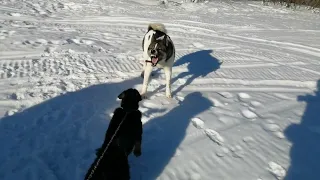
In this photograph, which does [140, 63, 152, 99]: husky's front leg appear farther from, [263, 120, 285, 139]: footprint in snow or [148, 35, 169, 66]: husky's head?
[263, 120, 285, 139]: footprint in snow

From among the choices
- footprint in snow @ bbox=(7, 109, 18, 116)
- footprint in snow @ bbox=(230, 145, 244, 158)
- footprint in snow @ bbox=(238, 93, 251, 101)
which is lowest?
footprint in snow @ bbox=(230, 145, 244, 158)

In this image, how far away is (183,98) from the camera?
571cm

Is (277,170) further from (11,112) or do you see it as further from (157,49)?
(11,112)

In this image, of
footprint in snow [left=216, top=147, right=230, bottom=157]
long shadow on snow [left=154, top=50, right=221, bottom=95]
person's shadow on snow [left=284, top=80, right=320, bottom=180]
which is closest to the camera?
person's shadow on snow [left=284, top=80, right=320, bottom=180]

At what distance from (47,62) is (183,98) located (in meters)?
2.95

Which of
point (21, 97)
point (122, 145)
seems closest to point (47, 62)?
point (21, 97)

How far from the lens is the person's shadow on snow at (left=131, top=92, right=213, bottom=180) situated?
3671 millimetres

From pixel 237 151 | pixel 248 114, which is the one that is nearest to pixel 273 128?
pixel 248 114

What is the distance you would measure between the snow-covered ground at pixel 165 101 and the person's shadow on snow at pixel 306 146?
0.06 ft

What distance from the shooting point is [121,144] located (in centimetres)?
301

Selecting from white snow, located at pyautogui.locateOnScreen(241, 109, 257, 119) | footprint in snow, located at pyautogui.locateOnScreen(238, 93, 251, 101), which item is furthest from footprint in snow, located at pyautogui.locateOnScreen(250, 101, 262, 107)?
white snow, located at pyautogui.locateOnScreen(241, 109, 257, 119)

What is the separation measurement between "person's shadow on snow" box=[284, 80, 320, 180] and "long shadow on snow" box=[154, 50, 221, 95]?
2.20 m

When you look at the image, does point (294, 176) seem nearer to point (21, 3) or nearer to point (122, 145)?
point (122, 145)

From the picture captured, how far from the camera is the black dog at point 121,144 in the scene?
267cm
